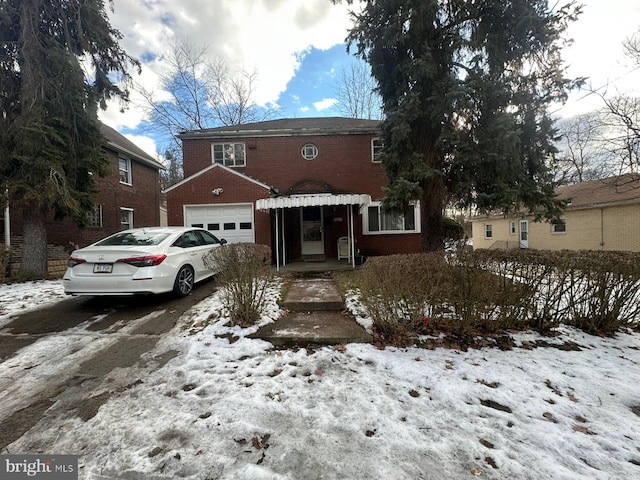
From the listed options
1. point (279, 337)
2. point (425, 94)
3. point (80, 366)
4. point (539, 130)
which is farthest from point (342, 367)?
point (539, 130)

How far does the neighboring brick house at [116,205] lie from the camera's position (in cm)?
1253

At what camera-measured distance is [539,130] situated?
6.75m

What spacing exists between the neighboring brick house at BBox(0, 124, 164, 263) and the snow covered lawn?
38.6 feet

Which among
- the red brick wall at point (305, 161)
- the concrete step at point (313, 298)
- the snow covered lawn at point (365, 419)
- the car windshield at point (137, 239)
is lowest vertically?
the snow covered lawn at point (365, 419)

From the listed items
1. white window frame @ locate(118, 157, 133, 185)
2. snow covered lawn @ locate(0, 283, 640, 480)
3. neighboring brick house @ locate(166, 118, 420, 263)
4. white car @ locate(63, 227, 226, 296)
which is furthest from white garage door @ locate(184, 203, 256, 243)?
white window frame @ locate(118, 157, 133, 185)

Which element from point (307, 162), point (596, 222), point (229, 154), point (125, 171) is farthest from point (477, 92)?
point (125, 171)

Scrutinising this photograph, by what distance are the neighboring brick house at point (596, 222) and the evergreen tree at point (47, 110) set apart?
14346 millimetres

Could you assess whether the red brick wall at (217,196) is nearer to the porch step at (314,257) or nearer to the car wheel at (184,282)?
the porch step at (314,257)

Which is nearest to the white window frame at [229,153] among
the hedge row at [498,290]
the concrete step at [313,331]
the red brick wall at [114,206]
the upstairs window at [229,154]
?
the upstairs window at [229,154]

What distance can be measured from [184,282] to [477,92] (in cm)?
764

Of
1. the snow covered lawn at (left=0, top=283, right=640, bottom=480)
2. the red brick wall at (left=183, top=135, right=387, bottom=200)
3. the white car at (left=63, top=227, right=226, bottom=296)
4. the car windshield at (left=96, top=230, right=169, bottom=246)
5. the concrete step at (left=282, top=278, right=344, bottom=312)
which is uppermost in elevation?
the red brick wall at (left=183, top=135, right=387, bottom=200)

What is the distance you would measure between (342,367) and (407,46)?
7829 mm

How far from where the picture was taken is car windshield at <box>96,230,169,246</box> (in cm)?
510

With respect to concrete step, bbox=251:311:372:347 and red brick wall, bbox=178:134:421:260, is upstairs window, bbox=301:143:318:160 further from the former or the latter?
concrete step, bbox=251:311:372:347
